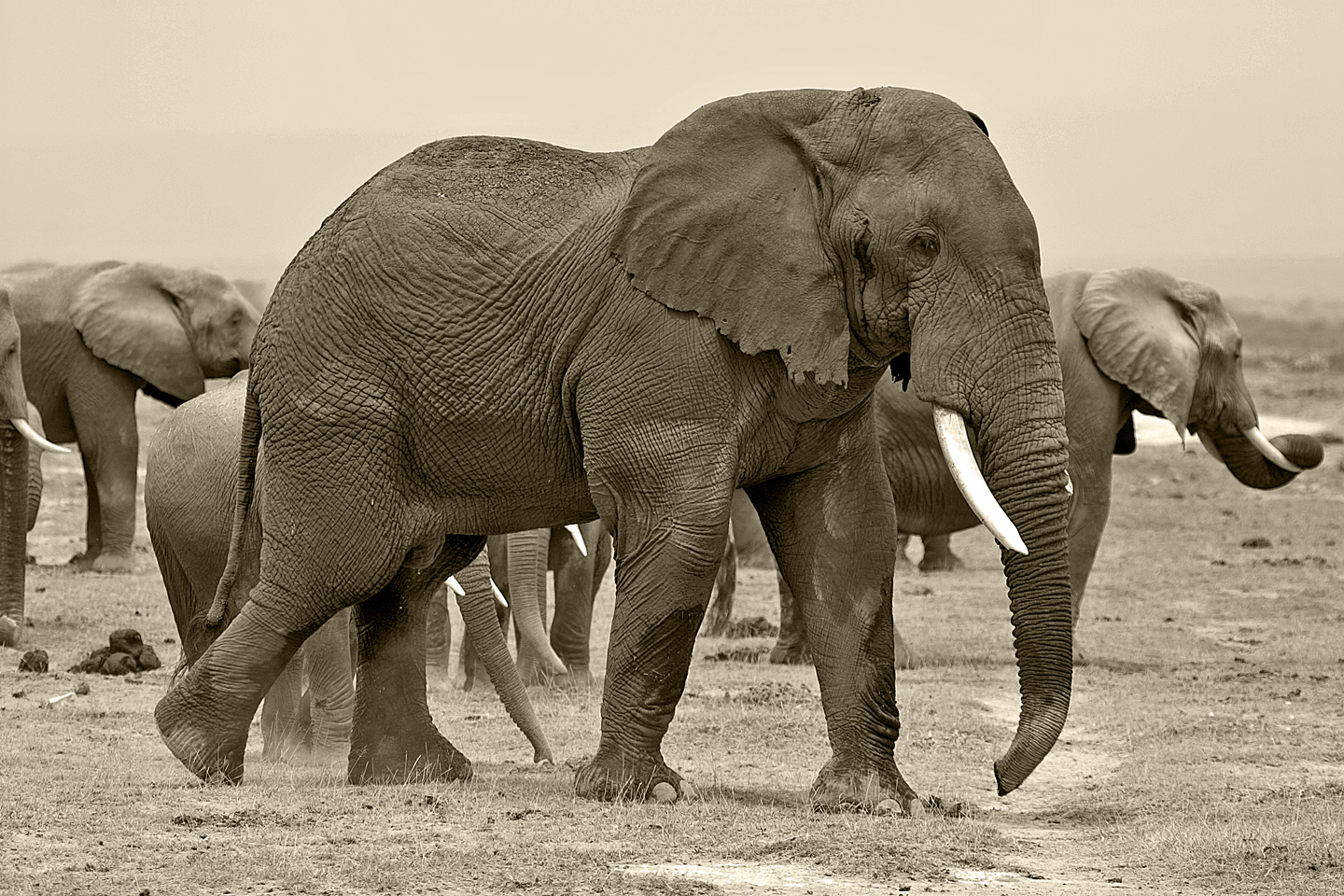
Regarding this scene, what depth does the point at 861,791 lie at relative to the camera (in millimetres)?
7844

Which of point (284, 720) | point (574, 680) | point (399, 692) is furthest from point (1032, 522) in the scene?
point (574, 680)

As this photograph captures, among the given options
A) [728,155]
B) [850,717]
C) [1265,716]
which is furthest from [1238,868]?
[1265,716]

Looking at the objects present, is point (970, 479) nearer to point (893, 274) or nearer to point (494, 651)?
point (893, 274)

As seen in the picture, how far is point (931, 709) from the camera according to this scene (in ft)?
35.8

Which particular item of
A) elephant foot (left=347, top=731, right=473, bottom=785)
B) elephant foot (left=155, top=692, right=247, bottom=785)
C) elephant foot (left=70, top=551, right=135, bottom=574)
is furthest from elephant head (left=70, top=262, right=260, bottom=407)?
elephant foot (left=155, top=692, right=247, bottom=785)

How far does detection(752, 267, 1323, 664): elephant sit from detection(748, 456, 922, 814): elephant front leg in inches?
183

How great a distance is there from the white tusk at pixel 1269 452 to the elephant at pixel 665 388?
666 centimetres

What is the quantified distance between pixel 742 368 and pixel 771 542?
885 millimetres

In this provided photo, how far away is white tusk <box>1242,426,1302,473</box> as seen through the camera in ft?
46.3

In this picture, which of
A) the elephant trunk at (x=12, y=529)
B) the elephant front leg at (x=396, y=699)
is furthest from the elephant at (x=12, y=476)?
the elephant front leg at (x=396, y=699)

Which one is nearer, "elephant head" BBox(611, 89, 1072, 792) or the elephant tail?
"elephant head" BBox(611, 89, 1072, 792)

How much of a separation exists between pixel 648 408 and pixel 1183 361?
682 cm

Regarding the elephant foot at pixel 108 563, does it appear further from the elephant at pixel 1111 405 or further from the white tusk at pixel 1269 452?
the white tusk at pixel 1269 452

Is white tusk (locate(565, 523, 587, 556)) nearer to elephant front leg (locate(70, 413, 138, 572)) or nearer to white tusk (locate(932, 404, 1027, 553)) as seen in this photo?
white tusk (locate(932, 404, 1027, 553))
